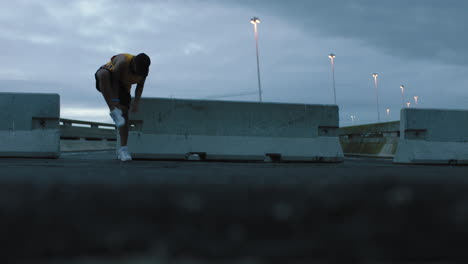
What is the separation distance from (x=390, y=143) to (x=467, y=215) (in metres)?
16.5

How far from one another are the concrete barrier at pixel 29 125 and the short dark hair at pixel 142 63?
3055 mm

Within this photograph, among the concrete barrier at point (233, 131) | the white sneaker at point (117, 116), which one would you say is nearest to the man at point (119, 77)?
the white sneaker at point (117, 116)

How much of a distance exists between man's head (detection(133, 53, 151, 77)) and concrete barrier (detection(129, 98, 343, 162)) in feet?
6.65

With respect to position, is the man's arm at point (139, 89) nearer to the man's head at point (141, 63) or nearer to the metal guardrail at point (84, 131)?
the man's head at point (141, 63)

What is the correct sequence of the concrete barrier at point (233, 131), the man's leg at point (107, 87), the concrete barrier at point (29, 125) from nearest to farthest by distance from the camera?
the man's leg at point (107, 87) < the concrete barrier at point (29, 125) < the concrete barrier at point (233, 131)

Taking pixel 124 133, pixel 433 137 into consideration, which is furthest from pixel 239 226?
pixel 433 137

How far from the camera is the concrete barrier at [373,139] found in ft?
53.9

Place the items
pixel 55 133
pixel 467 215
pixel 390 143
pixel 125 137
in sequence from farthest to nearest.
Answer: pixel 390 143 < pixel 55 133 < pixel 125 137 < pixel 467 215

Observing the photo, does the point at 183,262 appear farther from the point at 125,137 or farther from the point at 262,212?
the point at 125,137

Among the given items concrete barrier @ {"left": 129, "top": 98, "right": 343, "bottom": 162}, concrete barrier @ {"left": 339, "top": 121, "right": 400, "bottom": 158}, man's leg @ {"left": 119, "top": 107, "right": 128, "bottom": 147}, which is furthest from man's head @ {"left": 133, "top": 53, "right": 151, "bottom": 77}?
concrete barrier @ {"left": 339, "top": 121, "right": 400, "bottom": 158}

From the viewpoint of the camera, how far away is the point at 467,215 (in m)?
1.04

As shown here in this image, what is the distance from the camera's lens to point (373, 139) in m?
18.4

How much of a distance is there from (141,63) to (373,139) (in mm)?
14142

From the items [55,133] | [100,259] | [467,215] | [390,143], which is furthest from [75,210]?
[390,143]
